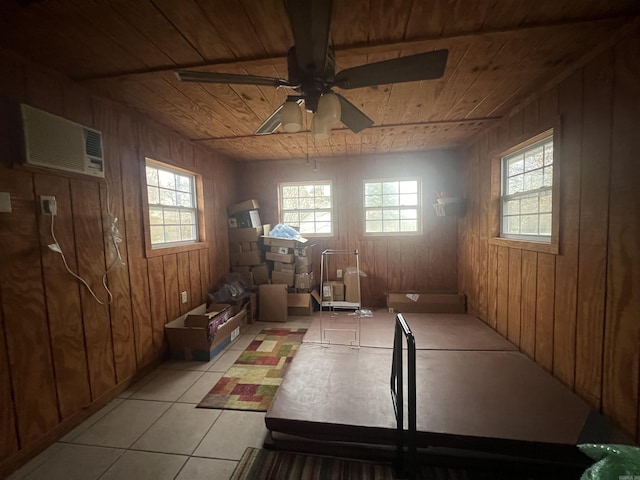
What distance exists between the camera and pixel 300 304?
3.72 m

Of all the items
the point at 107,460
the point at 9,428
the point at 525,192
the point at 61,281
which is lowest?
the point at 107,460

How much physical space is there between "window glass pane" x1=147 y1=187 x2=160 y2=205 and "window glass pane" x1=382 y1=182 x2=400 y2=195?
2954 millimetres

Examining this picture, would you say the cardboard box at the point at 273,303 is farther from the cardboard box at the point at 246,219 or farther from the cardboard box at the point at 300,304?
the cardboard box at the point at 246,219

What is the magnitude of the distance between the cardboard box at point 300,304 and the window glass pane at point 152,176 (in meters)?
2.18

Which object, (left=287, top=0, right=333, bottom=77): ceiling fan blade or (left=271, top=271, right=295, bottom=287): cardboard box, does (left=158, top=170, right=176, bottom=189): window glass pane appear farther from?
(left=287, top=0, right=333, bottom=77): ceiling fan blade

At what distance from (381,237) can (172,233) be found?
275cm

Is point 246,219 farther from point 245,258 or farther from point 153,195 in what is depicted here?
point 153,195

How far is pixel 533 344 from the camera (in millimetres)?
2182

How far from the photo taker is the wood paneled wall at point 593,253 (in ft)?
4.53

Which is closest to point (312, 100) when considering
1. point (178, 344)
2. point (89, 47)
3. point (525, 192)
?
point (89, 47)

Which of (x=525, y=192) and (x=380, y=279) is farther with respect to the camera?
(x=380, y=279)

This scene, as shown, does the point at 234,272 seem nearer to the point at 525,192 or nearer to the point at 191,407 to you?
the point at 191,407

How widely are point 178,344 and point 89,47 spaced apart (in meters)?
2.40

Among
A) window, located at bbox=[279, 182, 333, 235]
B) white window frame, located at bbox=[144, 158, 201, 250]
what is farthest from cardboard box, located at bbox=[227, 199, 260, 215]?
white window frame, located at bbox=[144, 158, 201, 250]
